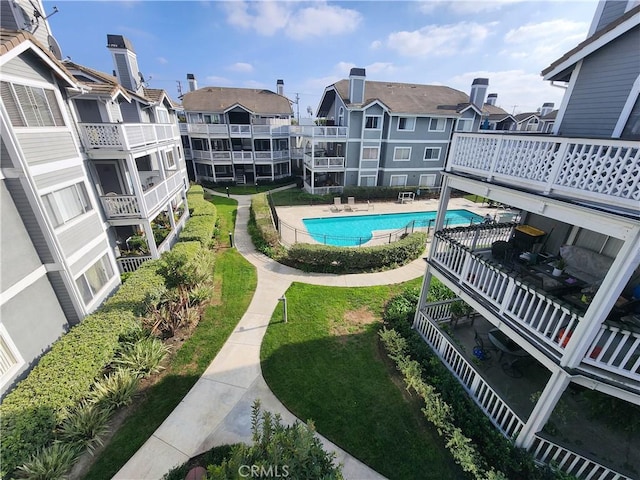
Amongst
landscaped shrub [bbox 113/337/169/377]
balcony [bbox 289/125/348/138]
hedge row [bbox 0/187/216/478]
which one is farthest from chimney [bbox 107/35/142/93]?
landscaped shrub [bbox 113/337/169/377]

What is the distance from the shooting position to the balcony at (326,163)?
27.4m

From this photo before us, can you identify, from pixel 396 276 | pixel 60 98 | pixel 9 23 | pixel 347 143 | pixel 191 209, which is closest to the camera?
pixel 9 23

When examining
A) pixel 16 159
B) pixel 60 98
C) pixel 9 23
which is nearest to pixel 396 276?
pixel 16 159

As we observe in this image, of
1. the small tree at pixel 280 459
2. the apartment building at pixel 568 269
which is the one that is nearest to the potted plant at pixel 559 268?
the apartment building at pixel 568 269

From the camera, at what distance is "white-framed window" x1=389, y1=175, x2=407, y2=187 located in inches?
1170

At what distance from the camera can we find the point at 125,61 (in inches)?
651

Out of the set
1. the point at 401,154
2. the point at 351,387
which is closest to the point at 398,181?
the point at 401,154

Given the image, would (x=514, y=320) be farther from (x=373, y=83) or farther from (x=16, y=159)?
(x=373, y=83)

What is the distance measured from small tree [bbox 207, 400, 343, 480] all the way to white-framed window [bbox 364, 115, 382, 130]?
27.3 meters

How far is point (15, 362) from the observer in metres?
6.75

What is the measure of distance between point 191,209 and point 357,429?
64.2 feet

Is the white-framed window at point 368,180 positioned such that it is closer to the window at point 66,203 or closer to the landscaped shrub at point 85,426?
the window at point 66,203

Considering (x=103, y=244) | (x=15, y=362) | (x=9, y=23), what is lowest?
(x=15, y=362)

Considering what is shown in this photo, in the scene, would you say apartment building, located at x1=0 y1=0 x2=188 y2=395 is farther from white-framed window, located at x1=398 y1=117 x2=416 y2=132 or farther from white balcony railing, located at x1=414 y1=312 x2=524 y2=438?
white-framed window, located at x1=398 y1=117 x2=416 y2=132
